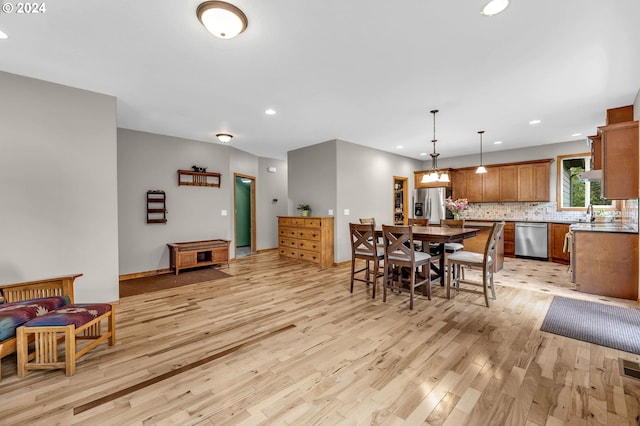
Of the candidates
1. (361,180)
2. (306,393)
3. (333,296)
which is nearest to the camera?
(306,393)

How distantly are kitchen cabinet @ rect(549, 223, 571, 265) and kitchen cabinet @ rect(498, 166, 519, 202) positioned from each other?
106 centimetres

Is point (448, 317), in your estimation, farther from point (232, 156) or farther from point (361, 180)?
point (232, 156)

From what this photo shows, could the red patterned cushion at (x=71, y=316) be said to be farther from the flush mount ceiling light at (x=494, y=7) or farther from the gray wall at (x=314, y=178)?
the gray wall at (x=314, y=178)

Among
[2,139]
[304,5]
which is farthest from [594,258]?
[2,139]

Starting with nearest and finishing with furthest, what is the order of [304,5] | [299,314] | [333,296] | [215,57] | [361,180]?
[304,5] → [215,57] → [299,314] → [333,296] → [361,180]

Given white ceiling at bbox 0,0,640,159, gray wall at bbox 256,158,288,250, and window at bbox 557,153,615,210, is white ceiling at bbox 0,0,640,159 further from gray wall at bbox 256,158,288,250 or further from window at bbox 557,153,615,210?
gray wall at bbox 256,158,288,250

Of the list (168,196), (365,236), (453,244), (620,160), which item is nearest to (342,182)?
(365,236)

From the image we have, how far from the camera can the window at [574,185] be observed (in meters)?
5.90

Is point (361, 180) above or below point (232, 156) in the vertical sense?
below

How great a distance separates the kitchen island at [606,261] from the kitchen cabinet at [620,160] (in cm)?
54

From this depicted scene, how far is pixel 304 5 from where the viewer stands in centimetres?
195

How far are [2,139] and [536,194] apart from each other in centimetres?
901

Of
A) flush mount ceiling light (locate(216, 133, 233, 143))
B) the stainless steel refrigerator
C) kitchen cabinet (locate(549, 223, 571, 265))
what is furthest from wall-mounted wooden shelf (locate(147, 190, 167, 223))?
kitchen cabinet (locate(549, 223, 571, 265))

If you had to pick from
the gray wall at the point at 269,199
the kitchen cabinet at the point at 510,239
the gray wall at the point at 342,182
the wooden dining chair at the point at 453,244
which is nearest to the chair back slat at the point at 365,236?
the wooden dining chair at the point at 453,244
